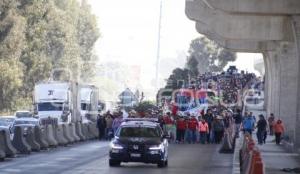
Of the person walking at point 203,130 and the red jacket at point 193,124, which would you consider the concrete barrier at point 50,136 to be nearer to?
the red jacket at point 193,124

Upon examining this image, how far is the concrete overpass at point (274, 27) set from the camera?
41.9 metres

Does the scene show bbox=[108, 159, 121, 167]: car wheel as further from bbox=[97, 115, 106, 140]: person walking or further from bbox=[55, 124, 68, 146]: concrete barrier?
bbox=[97, 115, 106, 140]: person walking

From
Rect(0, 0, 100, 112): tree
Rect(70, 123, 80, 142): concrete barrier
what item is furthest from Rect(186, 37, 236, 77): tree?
Rect(70, 123, 80, 142): concrete barrier

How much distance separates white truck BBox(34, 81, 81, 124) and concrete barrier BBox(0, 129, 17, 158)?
25.3 m

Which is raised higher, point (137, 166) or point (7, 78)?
point (7, 78)

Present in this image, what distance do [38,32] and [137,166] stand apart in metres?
56.9

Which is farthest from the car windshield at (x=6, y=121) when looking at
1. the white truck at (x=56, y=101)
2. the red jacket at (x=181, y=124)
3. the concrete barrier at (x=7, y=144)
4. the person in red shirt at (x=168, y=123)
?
the concrete barrier at (x=7, y=144)

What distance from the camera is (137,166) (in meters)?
29.1

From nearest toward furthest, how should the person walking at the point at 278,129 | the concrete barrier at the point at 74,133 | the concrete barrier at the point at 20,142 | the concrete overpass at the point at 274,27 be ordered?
the concrete barrier at the point at 20,142
the concrete overpass at the point at 274,27
the person walking at the point at 278,129
the concrete barrier at the point at 74,133

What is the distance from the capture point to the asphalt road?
85.1ft

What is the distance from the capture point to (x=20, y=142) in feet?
110

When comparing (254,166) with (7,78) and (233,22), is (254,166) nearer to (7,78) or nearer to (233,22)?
(233,22)

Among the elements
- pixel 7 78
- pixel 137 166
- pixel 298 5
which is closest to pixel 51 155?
pixel 137 166

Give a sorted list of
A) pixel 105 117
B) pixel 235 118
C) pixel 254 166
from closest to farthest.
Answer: pixel 254 166 → pixel 235 118 → pixel 105 117
